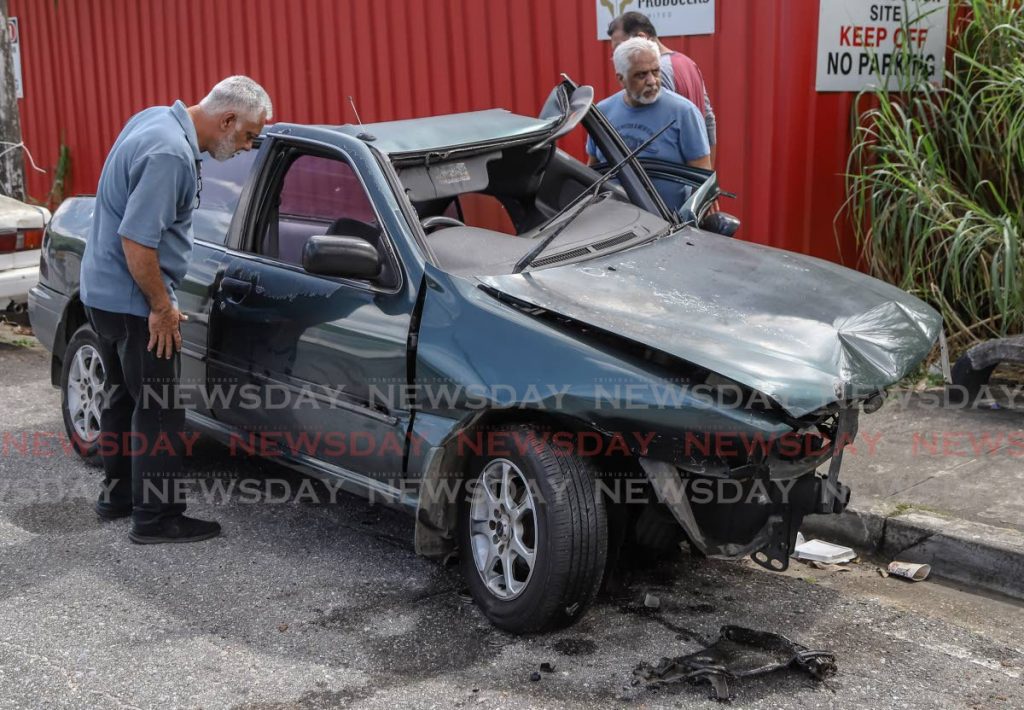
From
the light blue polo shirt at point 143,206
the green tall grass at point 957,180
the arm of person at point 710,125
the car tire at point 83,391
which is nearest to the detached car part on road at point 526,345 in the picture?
the light blue polo shirt at point 143,206

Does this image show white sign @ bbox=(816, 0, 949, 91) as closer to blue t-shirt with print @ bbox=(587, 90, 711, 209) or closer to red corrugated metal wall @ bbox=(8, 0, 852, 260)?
red corrugated metal wall @ bbox=(8, 0, 852, 260)

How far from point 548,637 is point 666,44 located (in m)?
4.73

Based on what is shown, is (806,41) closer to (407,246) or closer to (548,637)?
(407,246)

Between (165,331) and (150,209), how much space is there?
500 mm

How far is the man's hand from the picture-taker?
467 centimetres

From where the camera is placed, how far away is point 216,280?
4.95 meters

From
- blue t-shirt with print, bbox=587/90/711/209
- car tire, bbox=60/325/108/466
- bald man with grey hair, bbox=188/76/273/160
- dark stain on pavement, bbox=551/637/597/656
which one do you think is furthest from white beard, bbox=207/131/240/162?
dark stain on pavement, bbox=551/637/597/656

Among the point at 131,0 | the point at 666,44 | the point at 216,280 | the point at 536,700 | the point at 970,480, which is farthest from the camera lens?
the point at 131,0

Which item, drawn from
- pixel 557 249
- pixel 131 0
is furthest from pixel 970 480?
pixel 131 0

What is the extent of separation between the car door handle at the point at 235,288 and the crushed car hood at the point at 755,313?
115cm

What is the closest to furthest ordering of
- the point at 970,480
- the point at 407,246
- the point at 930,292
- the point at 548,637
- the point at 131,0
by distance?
the point at 548,637 < the point at 407,246 < the point at 970,480 < the point at 930,292 < the point at 131,0

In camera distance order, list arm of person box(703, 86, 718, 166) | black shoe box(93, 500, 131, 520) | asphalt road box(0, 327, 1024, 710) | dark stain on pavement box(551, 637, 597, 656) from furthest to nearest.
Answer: arm of person box(703, 86, 718, 166) < black shoe box(93, 500, 131, 520) < dark stain on pavement box(551, 637, 597, 656) < asphalt road box(0, 327, 1024, 710)

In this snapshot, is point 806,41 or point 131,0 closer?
point 806,41

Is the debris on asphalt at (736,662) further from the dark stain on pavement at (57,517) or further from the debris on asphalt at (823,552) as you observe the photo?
the dark stain on pavement at (57,517)
